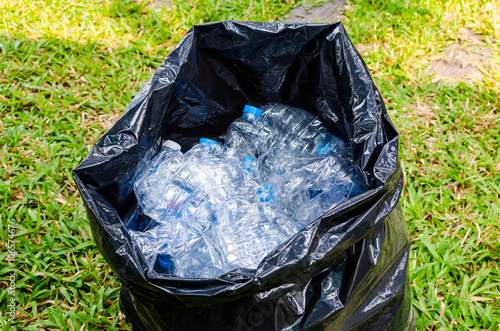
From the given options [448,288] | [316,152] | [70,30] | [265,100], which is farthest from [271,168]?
[70,30]

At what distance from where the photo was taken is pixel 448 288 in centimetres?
166

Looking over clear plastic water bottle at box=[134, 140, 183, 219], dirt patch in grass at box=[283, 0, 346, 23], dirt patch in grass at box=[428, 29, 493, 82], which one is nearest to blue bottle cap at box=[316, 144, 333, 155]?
clear plastic water bottle at box=[134, 140, 183, 219]

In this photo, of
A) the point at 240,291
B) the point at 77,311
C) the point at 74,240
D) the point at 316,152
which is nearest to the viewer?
the point at 240,291

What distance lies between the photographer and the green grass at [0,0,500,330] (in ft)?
5.40

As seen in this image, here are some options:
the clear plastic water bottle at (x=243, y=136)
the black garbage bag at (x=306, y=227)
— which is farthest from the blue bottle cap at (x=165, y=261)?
the clear plastic water bottle at (x=243, y=136)

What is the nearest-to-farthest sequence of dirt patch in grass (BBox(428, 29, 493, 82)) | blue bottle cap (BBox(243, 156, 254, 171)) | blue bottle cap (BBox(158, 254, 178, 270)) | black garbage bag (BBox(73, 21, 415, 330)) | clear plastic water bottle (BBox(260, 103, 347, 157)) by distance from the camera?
1. black garbage bag (BBox(73, 21, 415, 330))
2. blue bottle cap (BBox(158, 254, 178, 270))
3. blue bottle cap (BBox(243, 156, 254, 171))
4. clear plastic water bottle (BBox(260, 103, 347, 157))
5. dirt patch in grass (BBox(428, 29, 493, 82))

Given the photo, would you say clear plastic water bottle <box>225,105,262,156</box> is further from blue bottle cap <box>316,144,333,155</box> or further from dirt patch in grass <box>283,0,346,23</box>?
dirt patch in grass <box>283,0,346,23</box>

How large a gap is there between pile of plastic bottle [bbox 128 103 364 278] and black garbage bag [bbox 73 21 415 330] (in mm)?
79

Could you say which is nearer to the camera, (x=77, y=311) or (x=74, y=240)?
(x=77, y=311)

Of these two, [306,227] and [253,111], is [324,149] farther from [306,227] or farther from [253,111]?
[306,227]

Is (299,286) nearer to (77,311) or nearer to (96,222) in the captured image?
(96,222)

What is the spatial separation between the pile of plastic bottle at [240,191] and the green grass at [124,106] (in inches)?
23.3

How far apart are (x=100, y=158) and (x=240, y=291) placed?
0.56 meters

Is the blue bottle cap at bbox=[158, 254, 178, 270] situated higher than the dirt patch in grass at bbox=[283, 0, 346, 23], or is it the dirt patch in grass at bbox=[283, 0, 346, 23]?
the dirt patch in grass at bbox=[283, 0, 346, 23]
